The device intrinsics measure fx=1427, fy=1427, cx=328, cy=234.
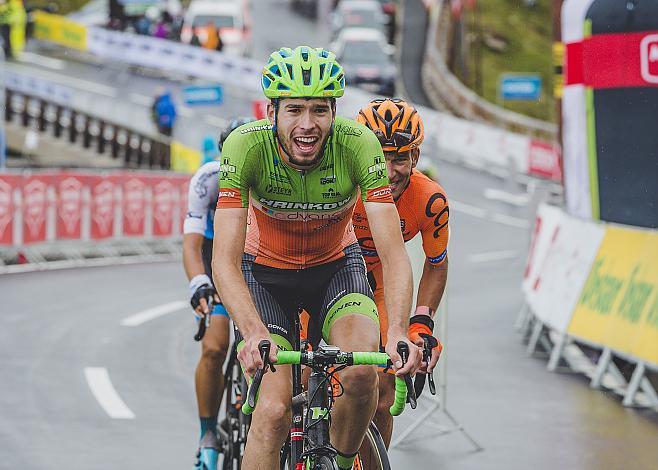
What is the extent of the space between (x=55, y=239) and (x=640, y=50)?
1030 centimetres

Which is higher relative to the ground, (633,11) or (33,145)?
(633,11)

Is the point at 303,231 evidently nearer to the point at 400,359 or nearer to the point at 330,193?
the point at 330,193

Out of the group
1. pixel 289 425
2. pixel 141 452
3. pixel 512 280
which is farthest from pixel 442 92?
pixel 289 425

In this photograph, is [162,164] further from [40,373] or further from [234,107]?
[40,373]

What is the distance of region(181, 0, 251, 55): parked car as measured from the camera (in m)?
46.1

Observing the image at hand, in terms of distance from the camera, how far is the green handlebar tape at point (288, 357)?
5.38 m

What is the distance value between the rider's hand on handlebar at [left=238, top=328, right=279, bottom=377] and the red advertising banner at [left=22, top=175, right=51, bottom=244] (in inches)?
599

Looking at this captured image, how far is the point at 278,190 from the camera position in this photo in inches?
234

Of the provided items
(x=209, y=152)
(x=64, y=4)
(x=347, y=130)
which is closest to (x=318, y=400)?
(x=347, y=130)

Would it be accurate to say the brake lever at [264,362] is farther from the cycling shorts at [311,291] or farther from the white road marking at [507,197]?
the white road marking at [507,197]

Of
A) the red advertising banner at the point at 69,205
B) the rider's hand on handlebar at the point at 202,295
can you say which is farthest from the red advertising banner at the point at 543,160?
the rider's hand on handlebar at the point at 202,295

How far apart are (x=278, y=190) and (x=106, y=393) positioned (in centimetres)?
616

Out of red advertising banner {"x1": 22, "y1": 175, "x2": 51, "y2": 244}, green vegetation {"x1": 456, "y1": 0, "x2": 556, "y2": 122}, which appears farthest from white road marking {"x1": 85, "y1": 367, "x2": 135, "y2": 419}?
green vegetation {"x1": 456, "y1": 0, "x2": 556, "y2": 122}

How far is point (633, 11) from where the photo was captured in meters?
14.5
